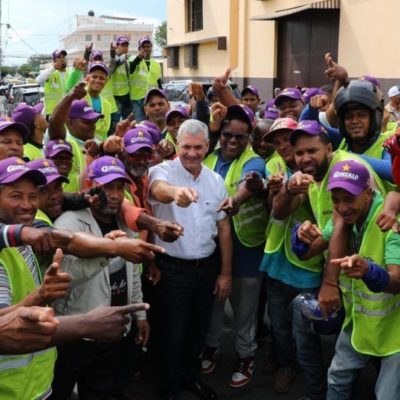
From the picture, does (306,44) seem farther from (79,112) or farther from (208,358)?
(208,358)

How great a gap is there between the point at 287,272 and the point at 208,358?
3.63 feet

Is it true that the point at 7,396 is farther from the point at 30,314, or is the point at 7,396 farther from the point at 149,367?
the point at 149,367

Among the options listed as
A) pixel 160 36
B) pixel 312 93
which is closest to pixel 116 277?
pixel 312 93

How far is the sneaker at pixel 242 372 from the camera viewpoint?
382 centimetres

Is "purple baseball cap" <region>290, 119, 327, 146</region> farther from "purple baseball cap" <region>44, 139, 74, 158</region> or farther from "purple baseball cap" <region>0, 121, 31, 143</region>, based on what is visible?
"purple baseball cap" <region>0, 121, 31, 143</region>

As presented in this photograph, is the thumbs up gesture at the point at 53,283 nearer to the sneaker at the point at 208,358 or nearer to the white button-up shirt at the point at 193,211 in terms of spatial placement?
the white button-up shirt at the point at 193,211

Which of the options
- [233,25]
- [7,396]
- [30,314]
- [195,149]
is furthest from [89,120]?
[233,25]

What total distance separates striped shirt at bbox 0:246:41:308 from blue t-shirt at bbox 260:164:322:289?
1702 millimetres

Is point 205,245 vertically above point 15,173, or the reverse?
point 15,173

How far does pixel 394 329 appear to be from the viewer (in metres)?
2.67

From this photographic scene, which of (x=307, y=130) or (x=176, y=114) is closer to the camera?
(x=307, y=130)

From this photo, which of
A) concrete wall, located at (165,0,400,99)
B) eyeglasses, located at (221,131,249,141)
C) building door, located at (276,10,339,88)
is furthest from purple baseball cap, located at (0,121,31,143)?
building door, located at (276,10,339,88)

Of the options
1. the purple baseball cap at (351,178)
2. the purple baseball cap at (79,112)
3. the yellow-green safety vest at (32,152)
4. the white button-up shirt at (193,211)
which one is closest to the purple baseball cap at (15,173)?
the white button-up shirt at (193,211)

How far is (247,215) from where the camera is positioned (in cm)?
374
